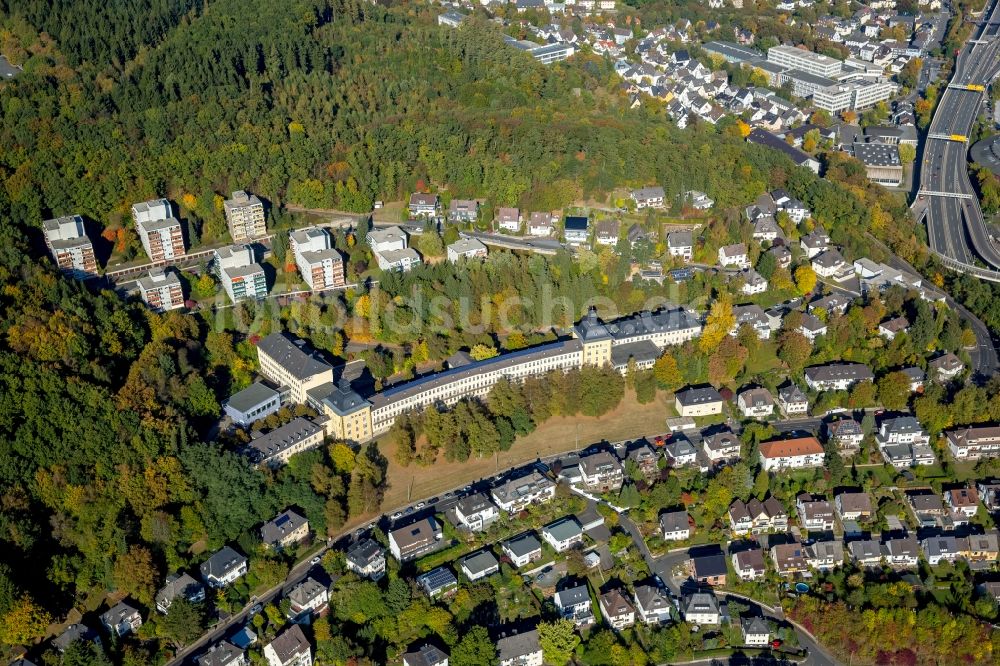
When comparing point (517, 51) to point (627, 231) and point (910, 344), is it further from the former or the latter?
point (910, 344)

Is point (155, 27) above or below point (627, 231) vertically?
above

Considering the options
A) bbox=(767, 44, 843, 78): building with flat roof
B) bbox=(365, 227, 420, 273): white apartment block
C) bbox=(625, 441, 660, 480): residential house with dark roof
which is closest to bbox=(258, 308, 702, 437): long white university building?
bbox=(625, 441, 660, 480): residential house with dark roof

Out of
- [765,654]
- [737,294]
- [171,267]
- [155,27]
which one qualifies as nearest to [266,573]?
[765,654]

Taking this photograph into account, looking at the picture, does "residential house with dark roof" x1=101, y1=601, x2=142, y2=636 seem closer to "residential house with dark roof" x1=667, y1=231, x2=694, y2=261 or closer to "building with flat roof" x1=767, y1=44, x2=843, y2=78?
"residential house with dark roof" x1=667, y1=231, x2=694, y2=261

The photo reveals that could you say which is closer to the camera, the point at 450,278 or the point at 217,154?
the point at 450,278

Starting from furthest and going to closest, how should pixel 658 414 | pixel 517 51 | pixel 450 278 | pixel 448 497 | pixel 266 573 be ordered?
1. pixel 517 51
2. pixel 450 278
3. pixel 658 414
4. pixel 448 497
5. pixel 266 573

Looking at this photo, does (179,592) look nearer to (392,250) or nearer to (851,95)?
(392,250)
